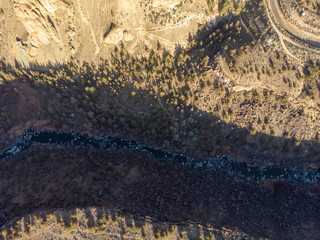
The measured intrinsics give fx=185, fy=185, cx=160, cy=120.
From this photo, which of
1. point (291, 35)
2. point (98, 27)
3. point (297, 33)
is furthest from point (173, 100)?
point (297, 33)

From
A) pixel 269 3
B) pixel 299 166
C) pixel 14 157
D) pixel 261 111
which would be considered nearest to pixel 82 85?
pixel 14 157

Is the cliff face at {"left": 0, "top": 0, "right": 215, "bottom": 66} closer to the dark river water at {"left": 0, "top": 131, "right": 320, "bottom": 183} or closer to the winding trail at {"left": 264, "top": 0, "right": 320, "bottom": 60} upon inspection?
the winding trail at {"left": 264, "top": 0, "right": 320, "bottom": 60}

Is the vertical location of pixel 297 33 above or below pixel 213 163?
above

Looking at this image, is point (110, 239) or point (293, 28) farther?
point (293, 28)

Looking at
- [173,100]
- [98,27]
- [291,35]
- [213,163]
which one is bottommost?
[213,163]

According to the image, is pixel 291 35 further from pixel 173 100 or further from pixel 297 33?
pixel 173 100

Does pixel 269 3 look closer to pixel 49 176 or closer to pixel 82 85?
pixel 82 85
